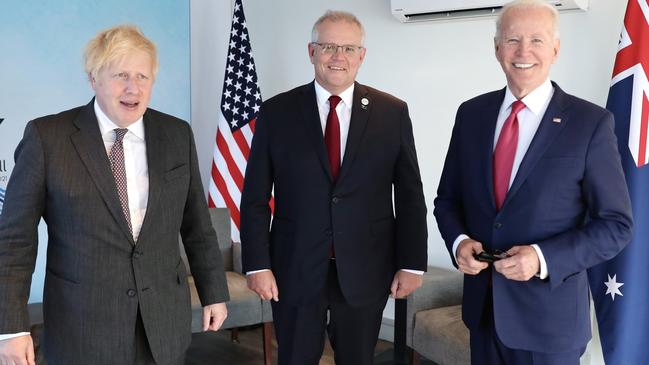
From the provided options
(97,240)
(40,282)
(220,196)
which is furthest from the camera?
(220,196)

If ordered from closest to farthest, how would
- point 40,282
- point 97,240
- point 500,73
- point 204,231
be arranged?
point 97,240 < point 204,231 < point 500,73 < point 40,282

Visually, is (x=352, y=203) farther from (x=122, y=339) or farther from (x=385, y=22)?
(x=385, y=22)

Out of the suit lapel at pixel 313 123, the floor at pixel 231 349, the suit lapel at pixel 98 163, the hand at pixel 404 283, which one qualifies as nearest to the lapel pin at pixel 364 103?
the suit lapel at pixel 313 123

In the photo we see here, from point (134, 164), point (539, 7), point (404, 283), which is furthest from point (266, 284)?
point (539, 7)

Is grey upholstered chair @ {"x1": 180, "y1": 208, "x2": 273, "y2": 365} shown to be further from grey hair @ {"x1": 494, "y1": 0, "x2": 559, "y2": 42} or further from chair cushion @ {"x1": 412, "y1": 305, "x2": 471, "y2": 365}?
grey hair @ {"x1": 494, "y1": 0, "x2": 559, "y2": 42}

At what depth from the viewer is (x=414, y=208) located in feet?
7.78

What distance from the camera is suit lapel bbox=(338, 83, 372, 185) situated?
2.27 meters

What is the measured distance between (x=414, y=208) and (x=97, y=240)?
1.15 m

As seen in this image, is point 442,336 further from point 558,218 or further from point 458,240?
point 558,218

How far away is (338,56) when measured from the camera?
227 cm

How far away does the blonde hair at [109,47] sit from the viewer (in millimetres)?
1766

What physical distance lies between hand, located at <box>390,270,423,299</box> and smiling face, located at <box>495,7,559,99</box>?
798mm

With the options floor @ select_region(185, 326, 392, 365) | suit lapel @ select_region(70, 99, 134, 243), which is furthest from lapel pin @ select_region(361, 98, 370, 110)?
floor @ select_region(185, 326, 392, 365)

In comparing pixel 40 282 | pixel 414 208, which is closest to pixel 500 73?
pixel 414 208
